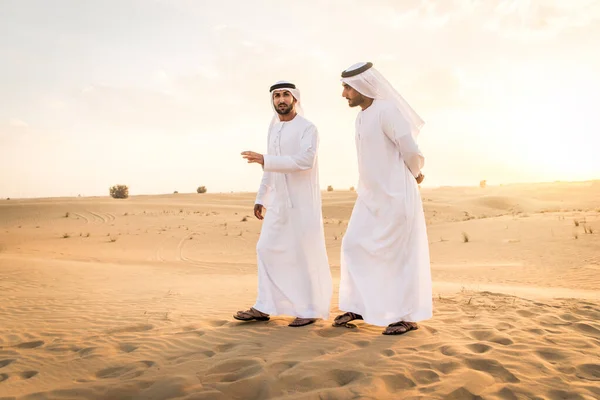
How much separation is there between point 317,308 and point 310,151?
1.52m

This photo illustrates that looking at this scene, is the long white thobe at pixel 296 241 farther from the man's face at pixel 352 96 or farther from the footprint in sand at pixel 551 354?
the footprint in sand at pixel 551 354

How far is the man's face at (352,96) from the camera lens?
455 cm

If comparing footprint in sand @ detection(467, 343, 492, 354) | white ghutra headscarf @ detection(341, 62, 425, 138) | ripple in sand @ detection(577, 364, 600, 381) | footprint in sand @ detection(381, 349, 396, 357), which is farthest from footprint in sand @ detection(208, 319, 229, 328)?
ripple in sand @ detection(577, 364, 600, 381)

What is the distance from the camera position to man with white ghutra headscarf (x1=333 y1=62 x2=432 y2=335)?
4324mm

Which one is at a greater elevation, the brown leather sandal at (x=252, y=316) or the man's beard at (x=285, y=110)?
the man's beard at (x=285, y=110)

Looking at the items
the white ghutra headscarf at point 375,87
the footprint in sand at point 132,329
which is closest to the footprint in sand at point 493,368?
the white ghutra headscarf at point 375,87

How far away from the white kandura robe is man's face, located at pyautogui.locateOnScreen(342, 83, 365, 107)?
0.35ft

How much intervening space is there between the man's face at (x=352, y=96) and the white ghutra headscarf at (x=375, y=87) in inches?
1.8

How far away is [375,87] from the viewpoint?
451 cm

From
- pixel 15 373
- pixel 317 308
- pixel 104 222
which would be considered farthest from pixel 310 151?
pixel 104 222

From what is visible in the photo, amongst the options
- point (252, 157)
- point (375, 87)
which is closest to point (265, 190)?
point (252, 157)

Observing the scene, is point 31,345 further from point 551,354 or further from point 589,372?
point 589,372

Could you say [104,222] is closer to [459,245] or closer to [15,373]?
[459,245]

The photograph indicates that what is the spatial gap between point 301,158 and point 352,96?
0.75m
